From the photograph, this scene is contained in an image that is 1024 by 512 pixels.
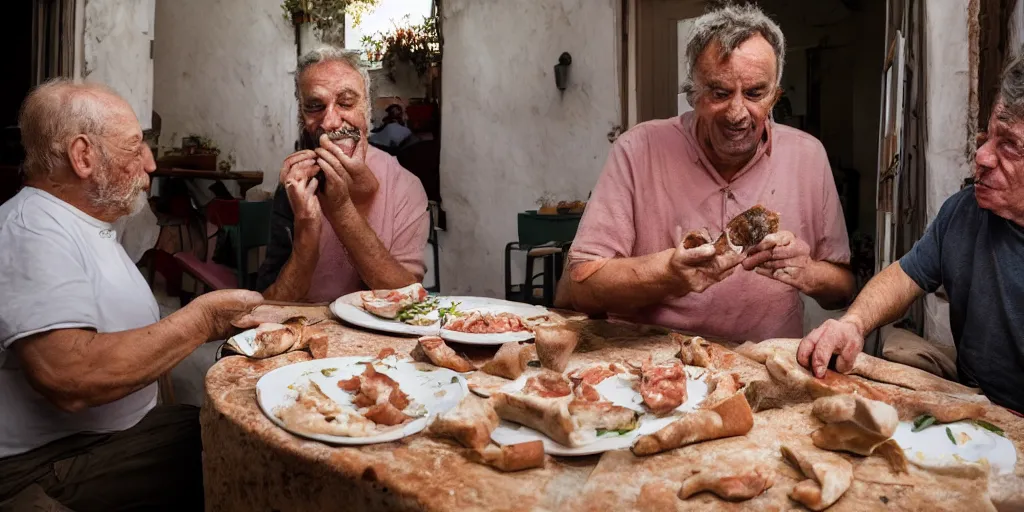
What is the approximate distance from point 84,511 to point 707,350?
1996 millimetres

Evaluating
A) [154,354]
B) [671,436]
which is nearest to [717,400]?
[671,436]

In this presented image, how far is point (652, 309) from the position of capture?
2.96m

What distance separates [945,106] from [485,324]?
2482mm

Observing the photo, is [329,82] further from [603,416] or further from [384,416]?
[603,416]

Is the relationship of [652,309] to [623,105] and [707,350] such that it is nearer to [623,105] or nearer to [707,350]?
[707,350]

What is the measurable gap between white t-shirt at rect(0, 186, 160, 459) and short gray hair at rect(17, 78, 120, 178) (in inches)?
4.7

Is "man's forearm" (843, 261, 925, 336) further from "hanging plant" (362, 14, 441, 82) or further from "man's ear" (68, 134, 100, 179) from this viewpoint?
"hanging plant" (362, 14, 441, 82)

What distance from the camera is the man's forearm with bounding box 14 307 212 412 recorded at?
2.18 metres

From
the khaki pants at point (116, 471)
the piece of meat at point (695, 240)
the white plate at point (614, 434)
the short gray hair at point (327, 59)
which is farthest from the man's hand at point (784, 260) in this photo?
the short gray hair at point (327, 59)

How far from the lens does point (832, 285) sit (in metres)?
2.66

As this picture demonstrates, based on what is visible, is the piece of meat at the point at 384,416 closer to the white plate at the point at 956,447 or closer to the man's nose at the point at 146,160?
the white plate at the point at 956,447

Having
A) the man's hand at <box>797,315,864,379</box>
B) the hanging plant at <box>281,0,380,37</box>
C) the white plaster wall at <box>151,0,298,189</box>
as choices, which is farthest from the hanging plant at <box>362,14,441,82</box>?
the man's hand at <box>797,315,864,379</box>

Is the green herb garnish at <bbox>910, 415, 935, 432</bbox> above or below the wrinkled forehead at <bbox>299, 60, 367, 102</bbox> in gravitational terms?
below

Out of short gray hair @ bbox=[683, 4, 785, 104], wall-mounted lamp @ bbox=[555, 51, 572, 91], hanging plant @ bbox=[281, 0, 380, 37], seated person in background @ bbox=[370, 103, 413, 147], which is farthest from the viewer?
hanging plant @ bbox=[281, 0, 380, 37]
